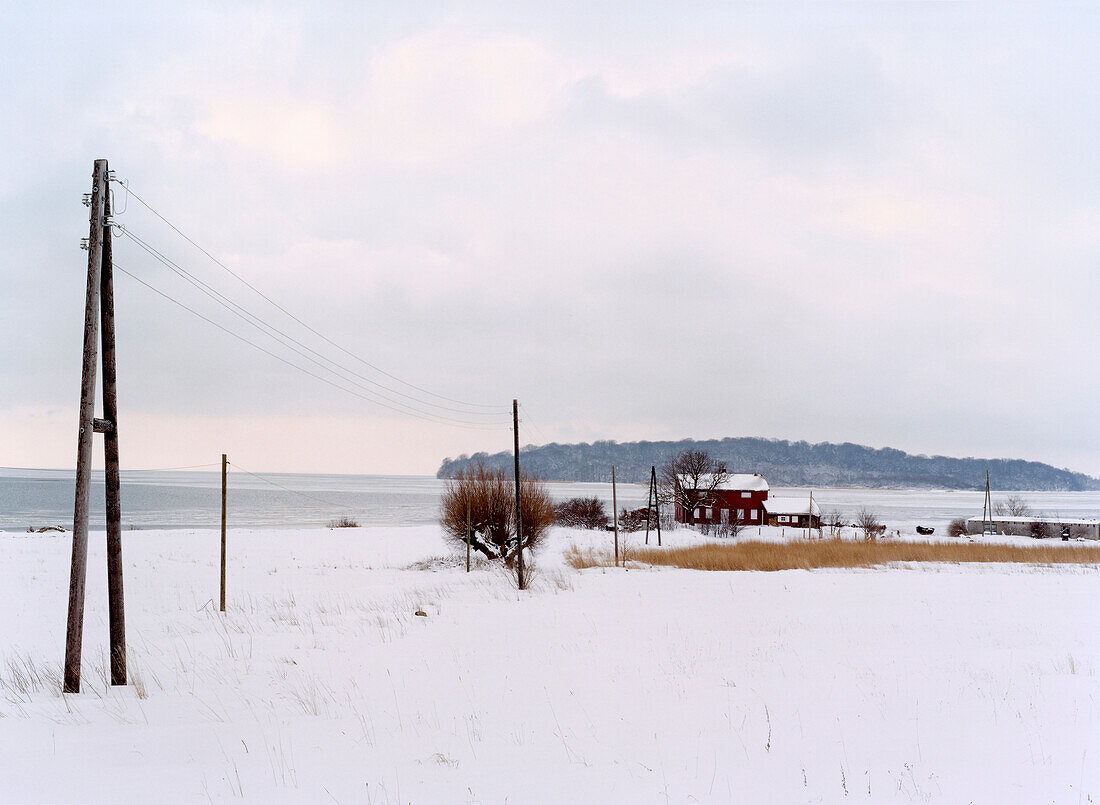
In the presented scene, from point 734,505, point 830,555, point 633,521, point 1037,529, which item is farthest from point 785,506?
point 830,555

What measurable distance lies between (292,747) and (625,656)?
6.40 meters

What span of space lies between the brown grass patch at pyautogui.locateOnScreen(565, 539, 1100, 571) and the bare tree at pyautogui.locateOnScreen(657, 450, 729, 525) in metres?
42.3

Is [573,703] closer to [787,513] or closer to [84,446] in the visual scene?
[84,446]

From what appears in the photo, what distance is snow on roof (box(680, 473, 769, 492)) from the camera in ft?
271

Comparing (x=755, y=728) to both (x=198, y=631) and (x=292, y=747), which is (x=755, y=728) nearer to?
(x=292, y=747)

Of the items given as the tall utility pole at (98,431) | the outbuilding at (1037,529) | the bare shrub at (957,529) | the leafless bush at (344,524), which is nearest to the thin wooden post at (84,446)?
the tall utility pole at (98,431)

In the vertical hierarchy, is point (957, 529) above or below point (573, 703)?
below

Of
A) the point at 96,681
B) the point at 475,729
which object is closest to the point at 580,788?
the point at 475,729

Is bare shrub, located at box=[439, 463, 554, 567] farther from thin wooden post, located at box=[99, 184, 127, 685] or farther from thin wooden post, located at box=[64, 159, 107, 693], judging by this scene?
thin wooden post, located at box=[64, 159, 107, 693]

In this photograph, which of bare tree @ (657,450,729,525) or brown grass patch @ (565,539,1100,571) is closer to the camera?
brown grass patch @ (565,539,1100,571)

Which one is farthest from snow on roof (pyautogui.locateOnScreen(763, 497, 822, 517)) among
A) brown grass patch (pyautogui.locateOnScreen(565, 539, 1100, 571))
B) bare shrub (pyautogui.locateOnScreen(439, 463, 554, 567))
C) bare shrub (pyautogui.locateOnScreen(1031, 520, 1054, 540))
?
bare shrub (pyautogui.locateOnScreen(439, 463, 554, 567))

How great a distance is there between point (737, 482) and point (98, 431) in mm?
81259

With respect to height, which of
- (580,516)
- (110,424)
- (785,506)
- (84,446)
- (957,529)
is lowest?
(957,529)

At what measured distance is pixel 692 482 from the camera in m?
82.3
